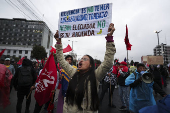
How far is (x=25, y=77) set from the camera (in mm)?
3232

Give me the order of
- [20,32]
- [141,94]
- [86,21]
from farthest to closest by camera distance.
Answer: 1. [20,32]
2. [141,94]
3. [86,21]

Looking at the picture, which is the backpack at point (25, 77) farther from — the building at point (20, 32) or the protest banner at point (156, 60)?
the building at point (20, 32)

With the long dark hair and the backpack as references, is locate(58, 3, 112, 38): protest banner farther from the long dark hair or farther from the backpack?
the backpack

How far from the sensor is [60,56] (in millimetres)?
2016

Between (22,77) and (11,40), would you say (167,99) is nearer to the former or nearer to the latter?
(22,77)

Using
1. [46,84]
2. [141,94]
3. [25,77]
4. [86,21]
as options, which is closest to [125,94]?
[141,94]

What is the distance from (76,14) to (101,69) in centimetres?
165

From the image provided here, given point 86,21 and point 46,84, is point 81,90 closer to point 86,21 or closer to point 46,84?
point 86,21

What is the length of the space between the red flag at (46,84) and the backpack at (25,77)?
631mm

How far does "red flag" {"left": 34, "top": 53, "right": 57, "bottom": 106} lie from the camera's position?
279 centimetres

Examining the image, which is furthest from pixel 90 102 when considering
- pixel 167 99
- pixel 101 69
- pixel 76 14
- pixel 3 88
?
pixel 3 88

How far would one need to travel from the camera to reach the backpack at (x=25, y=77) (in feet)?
10.3

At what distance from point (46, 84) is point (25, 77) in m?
0.98

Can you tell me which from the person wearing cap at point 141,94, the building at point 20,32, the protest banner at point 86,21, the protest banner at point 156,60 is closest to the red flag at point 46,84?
the protest banner at point 86,21
